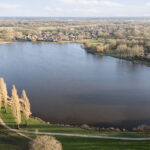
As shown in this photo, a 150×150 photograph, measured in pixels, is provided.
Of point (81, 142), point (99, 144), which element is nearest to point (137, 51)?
point (99, 144)

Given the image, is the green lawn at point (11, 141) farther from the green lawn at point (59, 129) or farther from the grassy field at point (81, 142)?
the green lawn at point (59, 129)

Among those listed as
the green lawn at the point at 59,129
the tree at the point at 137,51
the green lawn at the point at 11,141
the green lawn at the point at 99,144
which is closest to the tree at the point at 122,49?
the tree at the point at 137,51

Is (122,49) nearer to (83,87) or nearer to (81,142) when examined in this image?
(83,87)

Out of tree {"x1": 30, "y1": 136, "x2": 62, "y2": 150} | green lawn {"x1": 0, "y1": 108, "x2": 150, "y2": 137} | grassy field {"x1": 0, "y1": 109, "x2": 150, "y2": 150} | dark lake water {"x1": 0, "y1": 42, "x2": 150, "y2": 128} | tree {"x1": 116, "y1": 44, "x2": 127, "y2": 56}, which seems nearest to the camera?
tree {"x1": 30, "y1": 136, "x2": 62, "y2": 150}

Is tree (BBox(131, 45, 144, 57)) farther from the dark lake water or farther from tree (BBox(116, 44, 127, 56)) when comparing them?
the dark lake water

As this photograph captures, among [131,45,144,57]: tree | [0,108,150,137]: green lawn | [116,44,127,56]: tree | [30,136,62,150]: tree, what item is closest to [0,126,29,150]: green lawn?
[0,108,150,137]: green lawn

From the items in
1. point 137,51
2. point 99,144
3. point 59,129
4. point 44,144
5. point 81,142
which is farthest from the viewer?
point 137,51

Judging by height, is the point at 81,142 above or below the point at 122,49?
below

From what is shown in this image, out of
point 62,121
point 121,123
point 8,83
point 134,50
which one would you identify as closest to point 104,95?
point 121,123
